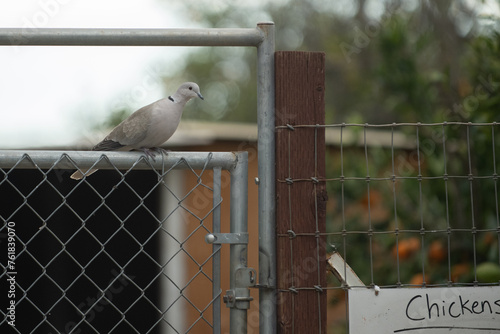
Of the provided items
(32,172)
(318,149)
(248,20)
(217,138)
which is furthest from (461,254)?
(248,20)

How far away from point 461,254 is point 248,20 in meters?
15.6

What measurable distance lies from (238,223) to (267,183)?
0.15m

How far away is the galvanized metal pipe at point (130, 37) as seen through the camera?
1944 mm

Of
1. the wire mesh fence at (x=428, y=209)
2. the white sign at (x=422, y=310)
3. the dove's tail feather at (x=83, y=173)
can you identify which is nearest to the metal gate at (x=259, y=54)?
the dove's tail feather at (x=83, y=173)

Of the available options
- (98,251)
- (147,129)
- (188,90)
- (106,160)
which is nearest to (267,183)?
(106,160)

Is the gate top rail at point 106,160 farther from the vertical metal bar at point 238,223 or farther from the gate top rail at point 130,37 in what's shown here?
the gate top rail at point 130,37

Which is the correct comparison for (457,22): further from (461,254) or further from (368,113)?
(461,254)

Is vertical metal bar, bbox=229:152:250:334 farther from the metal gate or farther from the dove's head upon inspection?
the dove's head

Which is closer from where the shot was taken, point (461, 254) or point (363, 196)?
point (461, 254)

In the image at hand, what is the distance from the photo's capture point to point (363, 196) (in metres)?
6.56

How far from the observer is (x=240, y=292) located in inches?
→ 77.7

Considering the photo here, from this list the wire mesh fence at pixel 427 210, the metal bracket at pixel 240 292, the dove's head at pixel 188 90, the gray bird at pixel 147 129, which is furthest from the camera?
the wire mesh fence at pixel 427 210

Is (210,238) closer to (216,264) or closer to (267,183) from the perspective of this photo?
(216,264)

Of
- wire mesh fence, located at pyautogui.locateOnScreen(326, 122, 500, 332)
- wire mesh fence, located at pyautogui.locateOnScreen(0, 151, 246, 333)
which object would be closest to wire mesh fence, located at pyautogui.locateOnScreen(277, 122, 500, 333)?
wire mesh fence, located at pyautogui.locateOnScreen(326, 122, 500, 332)
